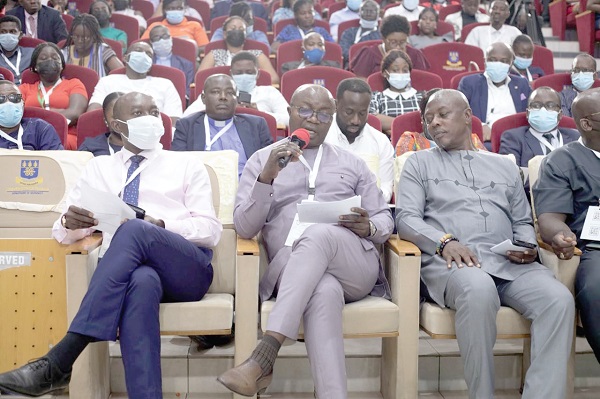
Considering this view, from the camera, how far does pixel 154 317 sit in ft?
8.13

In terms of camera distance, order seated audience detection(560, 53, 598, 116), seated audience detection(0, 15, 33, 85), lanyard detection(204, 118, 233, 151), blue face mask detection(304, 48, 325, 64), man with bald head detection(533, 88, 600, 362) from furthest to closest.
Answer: blue face mask detection(304, 48, 325, 64), seated audience detection(0, 15, 33, 85), seated audience detection(560, 53, 598, 116), lanyard detection(204, 118, 233, 151), man with bald head detection(533, 88, 600, 362)

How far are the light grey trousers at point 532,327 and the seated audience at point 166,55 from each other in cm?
404

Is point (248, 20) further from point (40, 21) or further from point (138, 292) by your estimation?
Result: point (138, 292)

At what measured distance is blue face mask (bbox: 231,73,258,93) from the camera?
5293 mm

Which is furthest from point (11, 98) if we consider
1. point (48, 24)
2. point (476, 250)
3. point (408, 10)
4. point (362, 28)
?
point (408, 10)


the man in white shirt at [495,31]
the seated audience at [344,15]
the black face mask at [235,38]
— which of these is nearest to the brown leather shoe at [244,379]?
the black face mask at [235,38]

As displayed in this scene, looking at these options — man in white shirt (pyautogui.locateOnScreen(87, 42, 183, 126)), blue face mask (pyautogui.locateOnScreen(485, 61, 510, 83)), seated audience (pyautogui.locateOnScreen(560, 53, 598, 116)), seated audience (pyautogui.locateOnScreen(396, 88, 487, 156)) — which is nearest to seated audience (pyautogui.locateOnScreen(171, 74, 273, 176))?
seated audience (pyautogui.locateOnScreen(396, 88, 487, 156))

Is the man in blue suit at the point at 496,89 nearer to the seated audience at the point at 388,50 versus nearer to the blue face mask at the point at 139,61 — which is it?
the seated audience at the point at 388,50

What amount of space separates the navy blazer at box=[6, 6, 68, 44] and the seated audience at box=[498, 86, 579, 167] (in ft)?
13.4

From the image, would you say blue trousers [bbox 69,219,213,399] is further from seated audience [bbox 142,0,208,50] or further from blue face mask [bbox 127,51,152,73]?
seated audience [bbox 142,0,208,50]

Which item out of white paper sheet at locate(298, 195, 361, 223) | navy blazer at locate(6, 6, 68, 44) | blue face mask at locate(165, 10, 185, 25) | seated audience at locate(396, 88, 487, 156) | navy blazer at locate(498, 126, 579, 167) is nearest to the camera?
white paper sheet at locate(298, 195, 361, 223)

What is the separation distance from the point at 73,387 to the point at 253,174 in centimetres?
98

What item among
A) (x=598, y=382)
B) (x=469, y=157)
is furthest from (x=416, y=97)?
(x=598, y=382)

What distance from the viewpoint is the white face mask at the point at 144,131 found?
9.59ft
